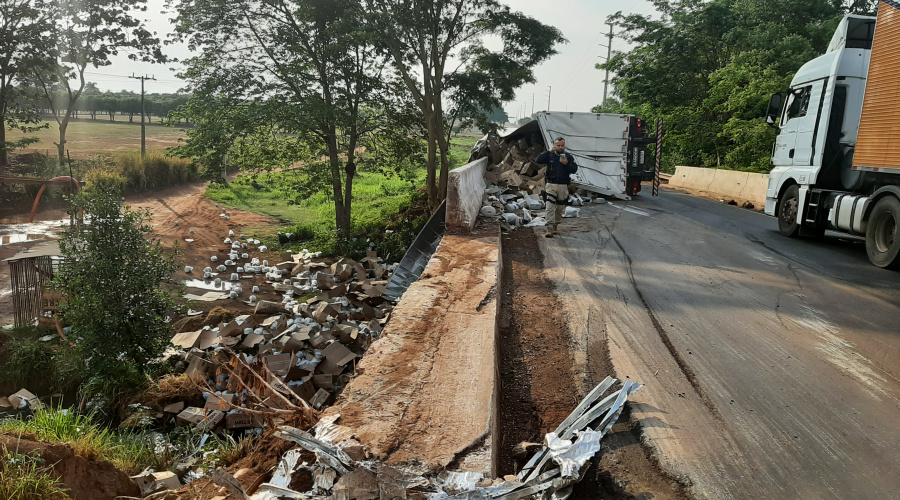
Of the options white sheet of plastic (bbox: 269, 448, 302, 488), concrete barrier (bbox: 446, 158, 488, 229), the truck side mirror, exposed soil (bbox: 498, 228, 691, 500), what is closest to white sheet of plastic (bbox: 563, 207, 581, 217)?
concrete barrier (bbox: 446, 158, 488, 229)

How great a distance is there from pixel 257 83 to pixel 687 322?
1339 cm

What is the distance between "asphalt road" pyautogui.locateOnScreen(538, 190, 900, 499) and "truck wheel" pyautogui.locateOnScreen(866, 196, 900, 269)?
20 cm

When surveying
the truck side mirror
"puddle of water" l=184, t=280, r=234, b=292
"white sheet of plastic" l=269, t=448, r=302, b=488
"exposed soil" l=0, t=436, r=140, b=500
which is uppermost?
the truck side mirror

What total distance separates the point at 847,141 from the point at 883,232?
6.96 ft

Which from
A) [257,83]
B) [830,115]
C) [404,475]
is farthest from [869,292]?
[257,83]

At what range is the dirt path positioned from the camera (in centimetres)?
1203

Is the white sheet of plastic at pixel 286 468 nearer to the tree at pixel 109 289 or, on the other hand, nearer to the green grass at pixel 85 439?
the green grass at pixel 85 439

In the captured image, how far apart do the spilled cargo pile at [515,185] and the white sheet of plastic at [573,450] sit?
7.86 metres

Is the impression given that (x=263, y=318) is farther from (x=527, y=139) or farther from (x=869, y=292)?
(x=527, y=139)

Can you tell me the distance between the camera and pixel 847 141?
10055 mm

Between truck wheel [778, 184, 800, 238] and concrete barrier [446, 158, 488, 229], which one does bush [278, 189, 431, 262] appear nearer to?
concrete barrier [446, 158, 488, 229]

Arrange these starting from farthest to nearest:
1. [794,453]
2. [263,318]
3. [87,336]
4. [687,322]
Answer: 1. [263,318]
2. [87,336]
3. [687,322]
4. [794,453]

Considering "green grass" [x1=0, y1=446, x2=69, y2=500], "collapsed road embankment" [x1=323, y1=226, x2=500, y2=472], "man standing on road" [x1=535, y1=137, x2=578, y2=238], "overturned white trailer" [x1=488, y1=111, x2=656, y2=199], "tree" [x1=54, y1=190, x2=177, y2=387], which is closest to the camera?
"green grass" [x1=0, y1=446, x2=69, y2=500]

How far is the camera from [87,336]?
691cm
